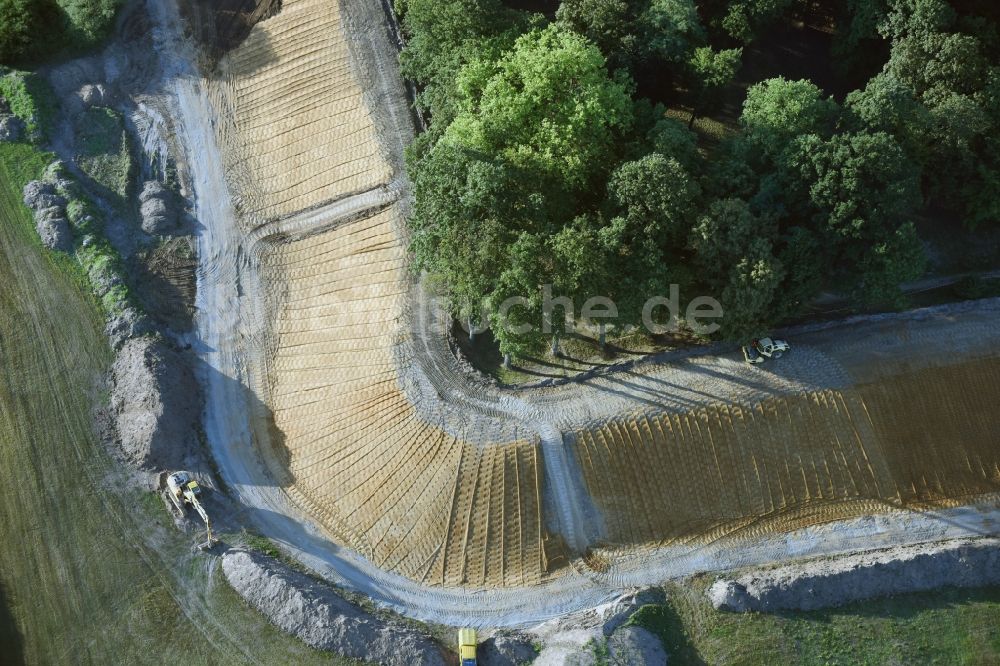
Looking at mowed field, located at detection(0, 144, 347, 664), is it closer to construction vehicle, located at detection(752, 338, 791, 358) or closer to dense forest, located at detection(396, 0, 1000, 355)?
dense forest, located at detection(396, 0, 1000, 355)

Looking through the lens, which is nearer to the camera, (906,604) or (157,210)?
(906,604)

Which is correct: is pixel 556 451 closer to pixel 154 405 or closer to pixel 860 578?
pixel 860 578

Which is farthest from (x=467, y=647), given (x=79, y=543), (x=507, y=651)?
(x=79, y=543)

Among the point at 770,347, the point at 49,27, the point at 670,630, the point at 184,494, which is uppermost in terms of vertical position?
the point at 49,27

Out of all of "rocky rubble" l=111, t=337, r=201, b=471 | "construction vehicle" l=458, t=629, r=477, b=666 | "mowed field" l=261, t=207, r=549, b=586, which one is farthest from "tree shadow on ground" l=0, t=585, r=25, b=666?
"construction vehicle" l=458, t=629, r=477, b=666

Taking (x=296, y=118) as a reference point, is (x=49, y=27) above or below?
above
